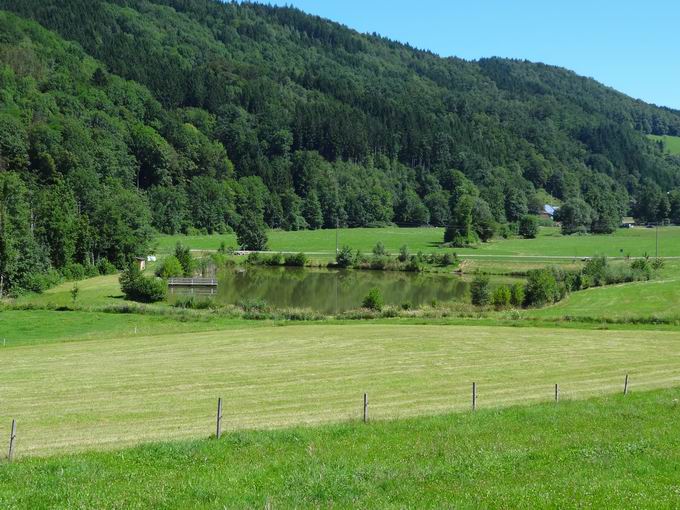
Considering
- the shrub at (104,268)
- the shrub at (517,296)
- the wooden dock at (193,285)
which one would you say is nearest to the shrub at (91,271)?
the shrub at (104,268)

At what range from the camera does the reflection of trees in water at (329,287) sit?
74.2 metres

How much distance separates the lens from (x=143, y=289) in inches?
2692

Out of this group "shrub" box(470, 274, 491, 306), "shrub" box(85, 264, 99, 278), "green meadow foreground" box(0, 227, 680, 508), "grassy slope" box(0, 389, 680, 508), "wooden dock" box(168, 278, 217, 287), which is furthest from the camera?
"shrub" box(85, 264, 99, 278)

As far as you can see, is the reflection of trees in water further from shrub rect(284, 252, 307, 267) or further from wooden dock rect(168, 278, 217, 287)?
shrub rect(284, 252, 307, 267)

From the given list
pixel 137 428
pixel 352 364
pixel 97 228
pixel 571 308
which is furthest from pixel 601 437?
pixel 97 228

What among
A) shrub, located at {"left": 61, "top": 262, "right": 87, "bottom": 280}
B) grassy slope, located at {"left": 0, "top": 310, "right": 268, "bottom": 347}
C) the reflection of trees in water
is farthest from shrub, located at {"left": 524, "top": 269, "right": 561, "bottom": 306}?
shrub, located at {"left": 61, "top": 262, "right": 87, "bottom": 280}

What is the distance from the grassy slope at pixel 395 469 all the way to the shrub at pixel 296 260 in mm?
92813

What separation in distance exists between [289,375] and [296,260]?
80842 millimetres

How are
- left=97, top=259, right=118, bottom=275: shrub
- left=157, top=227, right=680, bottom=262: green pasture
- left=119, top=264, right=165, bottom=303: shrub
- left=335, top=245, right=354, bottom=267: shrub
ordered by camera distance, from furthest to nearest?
left=157, top=227, right=680, bottom=262: green pasture < left=335, top=245, right=354, bottom=267: shrub < left=97, top=259, right=118, bottom=275: shrub < left=119, top=264, right=165, bottom=303: shrub

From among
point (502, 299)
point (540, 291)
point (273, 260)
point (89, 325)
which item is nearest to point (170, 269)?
point (273, 260)

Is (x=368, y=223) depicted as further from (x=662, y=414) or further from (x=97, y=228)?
(x=662, y=414)

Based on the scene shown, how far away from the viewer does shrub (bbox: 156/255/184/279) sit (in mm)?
83625

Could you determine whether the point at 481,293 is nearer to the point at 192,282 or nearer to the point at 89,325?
the point at 89,325

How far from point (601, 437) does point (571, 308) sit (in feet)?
158
